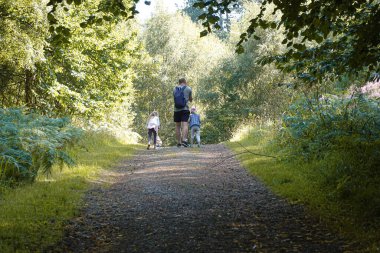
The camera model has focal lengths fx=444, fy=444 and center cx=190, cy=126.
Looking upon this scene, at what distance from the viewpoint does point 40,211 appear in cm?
609

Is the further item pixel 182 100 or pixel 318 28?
pixel 182 100

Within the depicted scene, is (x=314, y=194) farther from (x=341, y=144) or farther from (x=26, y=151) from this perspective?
(x=26, y=151)

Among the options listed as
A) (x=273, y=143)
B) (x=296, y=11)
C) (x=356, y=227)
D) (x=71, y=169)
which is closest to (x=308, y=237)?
(x=356, y=227)

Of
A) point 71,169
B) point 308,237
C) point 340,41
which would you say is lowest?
point 308,237

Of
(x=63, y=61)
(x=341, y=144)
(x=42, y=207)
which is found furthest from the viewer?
(x=63, y=61)

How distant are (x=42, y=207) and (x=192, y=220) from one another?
7.03 ft

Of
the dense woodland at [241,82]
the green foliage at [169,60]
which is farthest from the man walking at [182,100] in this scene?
the green foliage at [169,60]

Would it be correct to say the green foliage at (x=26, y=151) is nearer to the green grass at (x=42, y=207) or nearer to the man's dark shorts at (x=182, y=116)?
the green grass at (x=42, y=207)

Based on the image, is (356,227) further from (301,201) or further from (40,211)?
(40,211)

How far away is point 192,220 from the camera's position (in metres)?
5.87

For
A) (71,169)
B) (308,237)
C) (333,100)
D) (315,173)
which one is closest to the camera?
(308,237)

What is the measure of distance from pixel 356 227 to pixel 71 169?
6.23 meters

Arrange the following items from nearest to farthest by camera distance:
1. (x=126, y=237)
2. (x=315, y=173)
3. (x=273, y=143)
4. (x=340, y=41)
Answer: (x=126, y=237) → (x=340, y=41) → (x=315, y=173) → (x=273, y=143)

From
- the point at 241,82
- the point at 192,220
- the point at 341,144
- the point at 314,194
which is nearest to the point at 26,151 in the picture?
the point at 192,220
